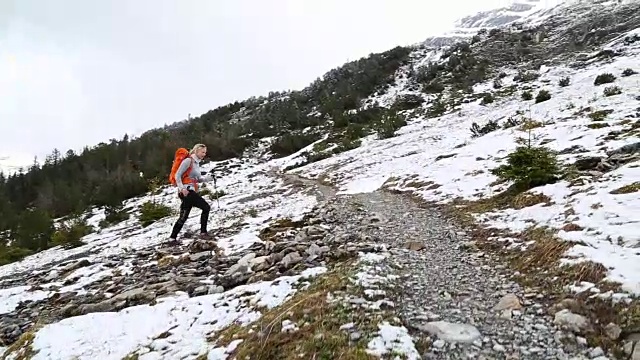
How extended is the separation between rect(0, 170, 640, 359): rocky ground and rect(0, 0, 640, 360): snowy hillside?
2 cm

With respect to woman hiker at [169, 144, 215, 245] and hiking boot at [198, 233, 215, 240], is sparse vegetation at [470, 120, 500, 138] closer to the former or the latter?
hiking boot at [198, 233, 215, 240]

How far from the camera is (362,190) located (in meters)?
14.4

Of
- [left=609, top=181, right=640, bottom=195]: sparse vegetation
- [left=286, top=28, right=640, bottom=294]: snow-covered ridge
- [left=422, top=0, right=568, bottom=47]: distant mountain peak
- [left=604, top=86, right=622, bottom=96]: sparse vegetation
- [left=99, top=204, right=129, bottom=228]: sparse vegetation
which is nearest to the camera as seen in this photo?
[left=286, top=28, right=640, bottom=294]: snow-covered ridge

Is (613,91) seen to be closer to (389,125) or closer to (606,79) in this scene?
(606,79)

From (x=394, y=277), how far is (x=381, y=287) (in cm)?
45

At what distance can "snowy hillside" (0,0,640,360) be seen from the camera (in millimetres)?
3430

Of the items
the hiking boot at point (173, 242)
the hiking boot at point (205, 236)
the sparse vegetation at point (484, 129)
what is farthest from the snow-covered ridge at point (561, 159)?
the hiking boot at point (173, 242)

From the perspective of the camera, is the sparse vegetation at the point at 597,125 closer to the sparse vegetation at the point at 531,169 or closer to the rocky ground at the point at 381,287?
the sparse vegetation at the point at 531,169

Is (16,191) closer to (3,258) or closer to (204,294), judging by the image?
(3,258)

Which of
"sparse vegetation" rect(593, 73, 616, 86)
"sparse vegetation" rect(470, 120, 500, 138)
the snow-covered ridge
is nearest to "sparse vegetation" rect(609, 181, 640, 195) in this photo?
the snow-covered ridge

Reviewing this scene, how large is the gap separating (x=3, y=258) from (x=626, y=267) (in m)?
18.3

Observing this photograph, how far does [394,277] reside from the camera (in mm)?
4809

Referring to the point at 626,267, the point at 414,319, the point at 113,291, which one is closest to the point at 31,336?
the point at 113,291

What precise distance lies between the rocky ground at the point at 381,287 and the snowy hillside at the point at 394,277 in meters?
0.02
